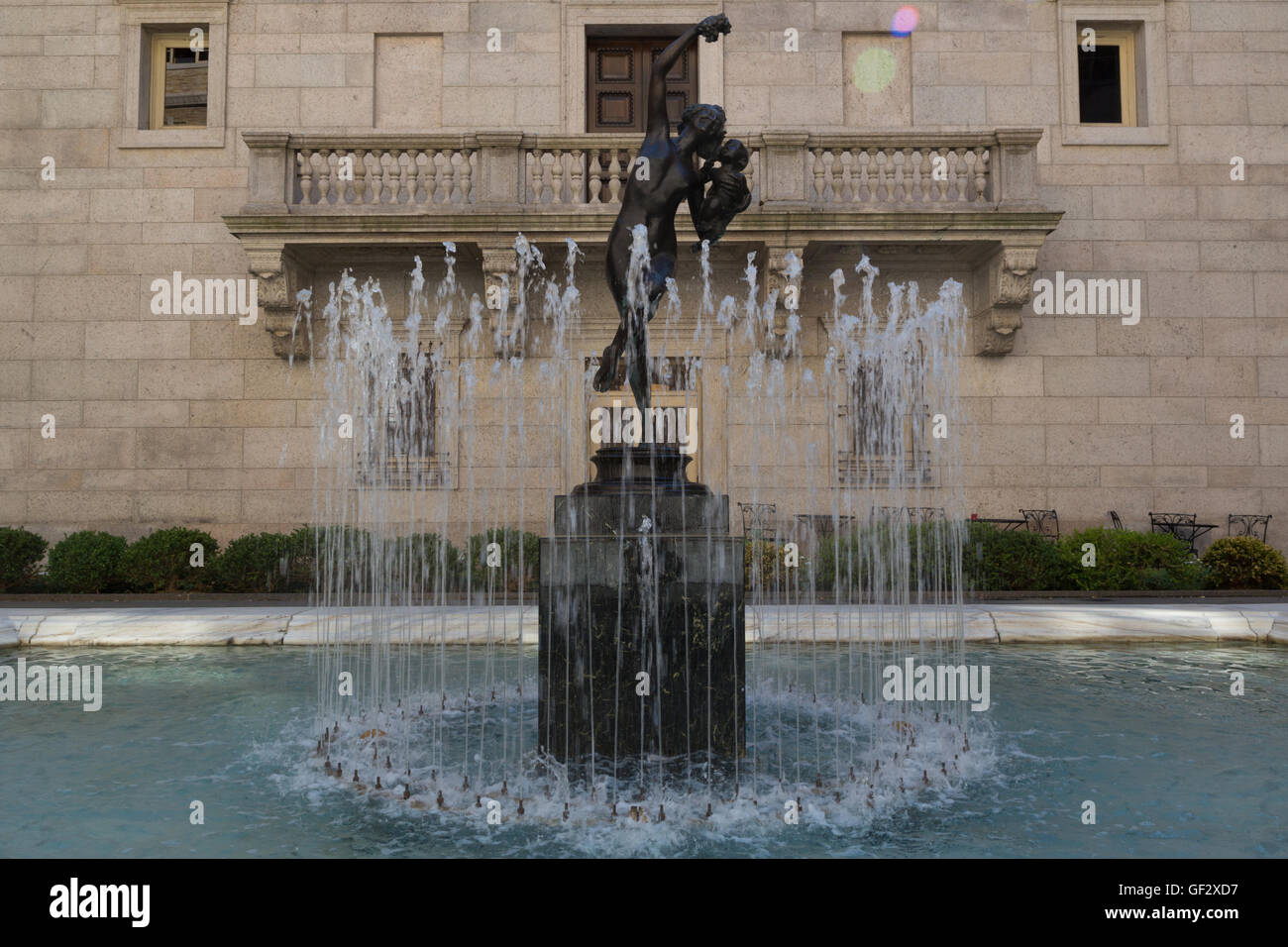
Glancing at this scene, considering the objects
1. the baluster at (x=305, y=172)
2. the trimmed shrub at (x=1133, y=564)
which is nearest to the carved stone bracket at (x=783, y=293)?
the trimmed shrub at (x=1133, y=564)

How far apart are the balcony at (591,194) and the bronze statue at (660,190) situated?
908 centimetres

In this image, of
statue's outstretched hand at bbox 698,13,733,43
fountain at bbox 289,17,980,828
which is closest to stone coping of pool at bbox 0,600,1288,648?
fountain at bbox 289,17,980,828

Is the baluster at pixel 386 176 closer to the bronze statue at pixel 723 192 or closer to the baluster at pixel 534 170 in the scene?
the baluster at pixel 534 170

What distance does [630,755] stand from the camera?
5.19 m

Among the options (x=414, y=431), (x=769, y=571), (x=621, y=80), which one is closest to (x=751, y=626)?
(x=769, y=571)

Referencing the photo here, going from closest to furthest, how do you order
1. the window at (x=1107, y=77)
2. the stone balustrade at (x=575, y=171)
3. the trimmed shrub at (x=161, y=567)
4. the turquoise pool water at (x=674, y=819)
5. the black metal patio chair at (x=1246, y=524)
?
the turquoise pool water at (x=674, y=819) < the trimmed shrub at (x=161, y=567) < the stone balustrade at (x=575, y=171) < the black metal patio chair at (x=1246, y=524) < the window at (x=1107, y=77)

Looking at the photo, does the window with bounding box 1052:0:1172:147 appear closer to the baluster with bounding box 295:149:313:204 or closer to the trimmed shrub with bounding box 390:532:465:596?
the trimmed shrub with bounding box 390:532:465:596

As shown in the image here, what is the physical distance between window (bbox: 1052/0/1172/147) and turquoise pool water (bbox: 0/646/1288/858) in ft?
41.6

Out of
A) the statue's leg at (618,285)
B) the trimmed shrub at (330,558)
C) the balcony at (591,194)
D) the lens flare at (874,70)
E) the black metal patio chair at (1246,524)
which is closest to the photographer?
the statue's leg at (618,285)

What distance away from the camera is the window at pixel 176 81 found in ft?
56.2

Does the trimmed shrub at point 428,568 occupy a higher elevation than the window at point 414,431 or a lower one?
lower

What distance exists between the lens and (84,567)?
1352cm
